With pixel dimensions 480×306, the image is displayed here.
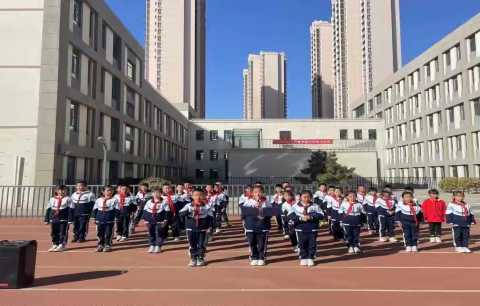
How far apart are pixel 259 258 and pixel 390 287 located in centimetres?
289

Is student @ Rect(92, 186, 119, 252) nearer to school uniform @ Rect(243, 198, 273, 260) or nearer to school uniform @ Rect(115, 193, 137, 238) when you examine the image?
school uniform @ Rect(115, 193, 137, 238)

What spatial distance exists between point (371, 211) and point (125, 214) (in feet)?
27.3

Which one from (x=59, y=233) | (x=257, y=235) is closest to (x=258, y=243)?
(x=257, y=235)

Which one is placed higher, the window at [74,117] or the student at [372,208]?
the window at [74,117]

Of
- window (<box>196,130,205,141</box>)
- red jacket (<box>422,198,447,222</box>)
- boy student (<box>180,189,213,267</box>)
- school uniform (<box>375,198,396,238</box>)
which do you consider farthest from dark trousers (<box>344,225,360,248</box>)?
window (<box>196,130,205,141</box>)

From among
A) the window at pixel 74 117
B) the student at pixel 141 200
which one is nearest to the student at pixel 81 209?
the student at pixel 141 200

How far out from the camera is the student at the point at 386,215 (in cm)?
1103

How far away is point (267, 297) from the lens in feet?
19.2

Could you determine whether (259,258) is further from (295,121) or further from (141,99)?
(295,121)

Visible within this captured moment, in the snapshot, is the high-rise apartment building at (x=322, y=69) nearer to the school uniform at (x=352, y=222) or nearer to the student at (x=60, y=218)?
the school uniform at (x=352, y=222)

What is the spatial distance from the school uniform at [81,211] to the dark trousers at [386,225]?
9.20 meters

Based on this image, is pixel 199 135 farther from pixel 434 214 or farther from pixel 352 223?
pixel 352 223

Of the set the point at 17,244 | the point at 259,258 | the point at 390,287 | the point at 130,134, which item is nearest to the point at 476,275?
the point at 390,287

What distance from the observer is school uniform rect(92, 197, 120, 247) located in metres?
9.78
